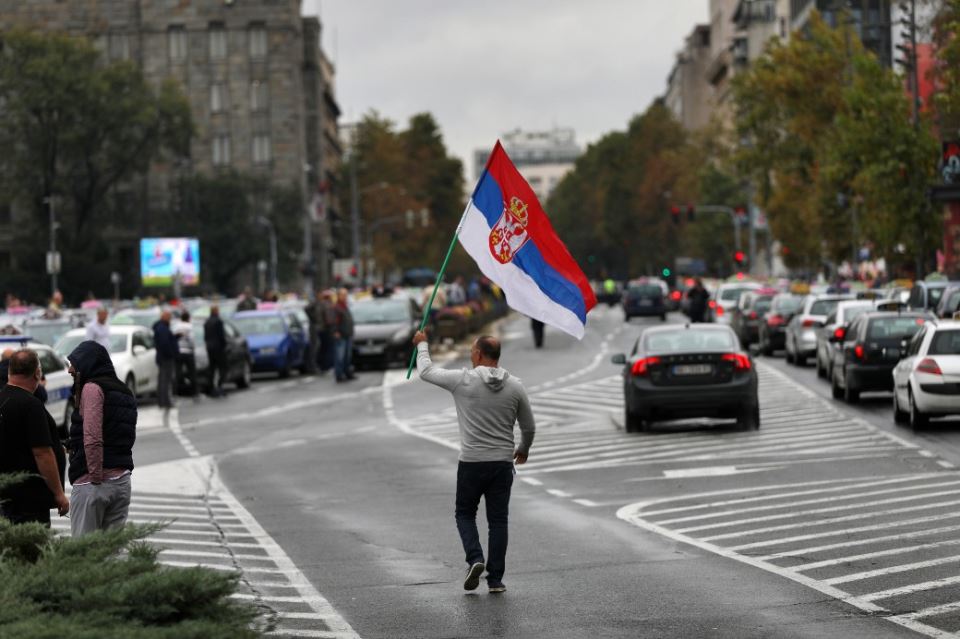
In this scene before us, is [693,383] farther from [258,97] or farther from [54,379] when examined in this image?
[258,97]

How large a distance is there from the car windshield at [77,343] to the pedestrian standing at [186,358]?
3.32ft

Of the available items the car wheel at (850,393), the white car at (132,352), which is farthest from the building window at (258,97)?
the car wheel at (850,393)

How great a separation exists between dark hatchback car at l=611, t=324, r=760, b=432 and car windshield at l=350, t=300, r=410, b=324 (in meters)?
22.9

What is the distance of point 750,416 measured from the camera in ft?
88.6

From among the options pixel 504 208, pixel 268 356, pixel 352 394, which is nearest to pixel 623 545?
pixel 504 208

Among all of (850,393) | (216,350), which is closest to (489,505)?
(850,393)

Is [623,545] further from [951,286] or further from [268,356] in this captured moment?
[268,356]

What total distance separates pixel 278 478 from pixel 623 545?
8214mm

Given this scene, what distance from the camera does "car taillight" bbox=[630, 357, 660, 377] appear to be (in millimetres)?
26766

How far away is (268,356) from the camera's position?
4738cm

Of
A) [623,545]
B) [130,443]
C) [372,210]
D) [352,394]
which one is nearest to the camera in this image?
[130,443]

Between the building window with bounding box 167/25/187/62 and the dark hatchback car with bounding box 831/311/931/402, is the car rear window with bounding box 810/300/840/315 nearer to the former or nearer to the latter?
the dark hatchback car with bounding box 831/311/931/402

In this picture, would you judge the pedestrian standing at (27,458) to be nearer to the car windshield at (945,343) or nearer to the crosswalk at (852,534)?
the crosswalk at (852,534)

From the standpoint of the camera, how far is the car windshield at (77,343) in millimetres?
36594
